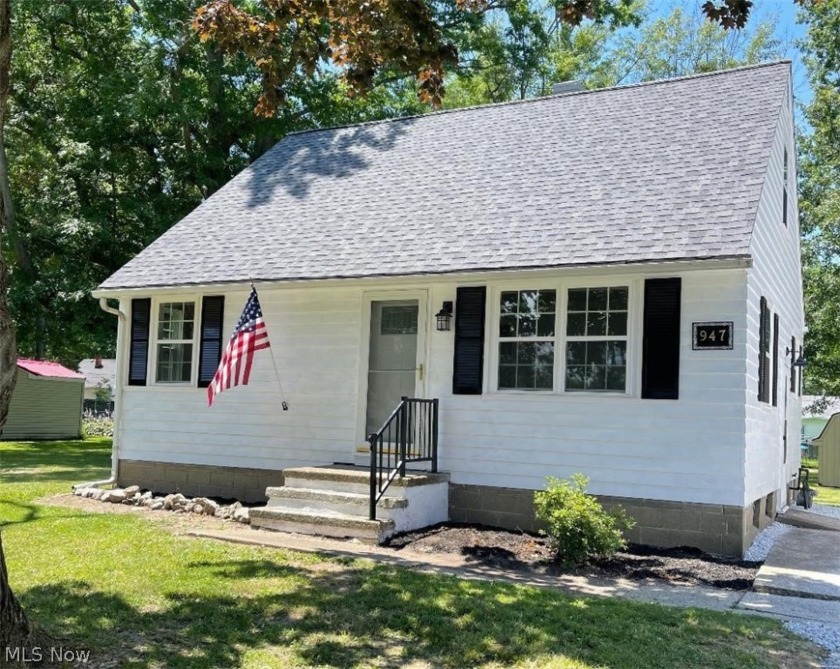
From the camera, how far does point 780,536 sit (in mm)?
9281

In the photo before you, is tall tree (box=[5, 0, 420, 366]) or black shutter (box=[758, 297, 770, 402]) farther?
tall tree (box=[5, 0, 420, 366])

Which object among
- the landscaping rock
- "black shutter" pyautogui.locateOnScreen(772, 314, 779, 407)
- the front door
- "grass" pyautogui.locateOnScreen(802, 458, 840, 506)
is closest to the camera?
the landscaping rock

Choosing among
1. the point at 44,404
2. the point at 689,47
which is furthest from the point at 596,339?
the point at 689,47

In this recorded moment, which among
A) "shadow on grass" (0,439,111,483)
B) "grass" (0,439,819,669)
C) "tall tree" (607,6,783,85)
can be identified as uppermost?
"tall tree" (607,6,783,85)

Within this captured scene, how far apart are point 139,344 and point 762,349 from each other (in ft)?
27.3

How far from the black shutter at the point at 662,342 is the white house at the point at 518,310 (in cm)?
2

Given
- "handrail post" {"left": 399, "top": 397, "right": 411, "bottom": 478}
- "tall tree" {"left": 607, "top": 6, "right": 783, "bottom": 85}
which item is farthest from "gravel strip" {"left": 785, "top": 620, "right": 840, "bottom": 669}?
"tall tree" {"left": 607, "top": 6, "right": 783, "bottom": 85}

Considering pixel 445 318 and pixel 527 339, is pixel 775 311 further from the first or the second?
pixel 445 318

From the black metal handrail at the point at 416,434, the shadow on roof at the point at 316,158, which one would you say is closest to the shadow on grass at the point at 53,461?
the shadow on roof at the point at 316,158

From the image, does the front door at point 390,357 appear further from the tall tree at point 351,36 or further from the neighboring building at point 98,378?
the neighboring building at point 98,378

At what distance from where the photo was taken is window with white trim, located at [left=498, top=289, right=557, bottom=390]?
875 centimetres

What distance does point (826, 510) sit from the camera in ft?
41.4

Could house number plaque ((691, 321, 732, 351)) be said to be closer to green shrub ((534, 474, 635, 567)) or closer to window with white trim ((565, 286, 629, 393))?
window with white trim ((565, 286, 629, 393))

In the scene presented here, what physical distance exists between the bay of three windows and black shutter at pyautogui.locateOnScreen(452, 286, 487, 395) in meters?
0.23
